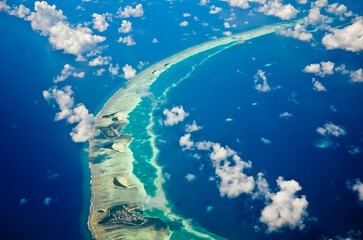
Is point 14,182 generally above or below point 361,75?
below

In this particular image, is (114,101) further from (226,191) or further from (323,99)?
(323,99)

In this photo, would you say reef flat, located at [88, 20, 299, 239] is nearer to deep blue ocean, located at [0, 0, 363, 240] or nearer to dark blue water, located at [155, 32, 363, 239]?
deep blue ocean, located at [0, 0, 363, 240]

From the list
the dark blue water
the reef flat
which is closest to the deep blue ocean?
the dark blue water

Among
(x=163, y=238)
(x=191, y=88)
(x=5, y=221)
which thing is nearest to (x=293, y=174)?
(x=163, y=238)

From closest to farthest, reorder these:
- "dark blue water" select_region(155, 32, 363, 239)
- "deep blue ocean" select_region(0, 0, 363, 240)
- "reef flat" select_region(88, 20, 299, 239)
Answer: "reef flat" select_region(88, 20, 299, 239), "dark blue water" select_region(155, 32, 363, 239), "deep blue ocean" select_region(0, 0, 363, 240)

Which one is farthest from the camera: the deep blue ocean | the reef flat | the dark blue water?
the deep blue ocean

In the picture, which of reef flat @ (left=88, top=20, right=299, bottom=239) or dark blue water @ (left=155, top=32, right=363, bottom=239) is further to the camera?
dark blue water @ (left=155, top=32, right=363, bottom=239)
